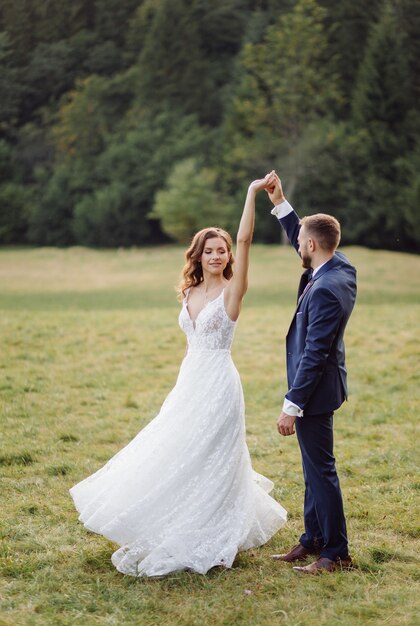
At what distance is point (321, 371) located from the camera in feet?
12.7

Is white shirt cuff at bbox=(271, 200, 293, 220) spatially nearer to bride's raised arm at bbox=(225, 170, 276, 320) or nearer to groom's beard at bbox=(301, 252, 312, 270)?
bride's raised arm at bbox=(225, 170, 276, 320)

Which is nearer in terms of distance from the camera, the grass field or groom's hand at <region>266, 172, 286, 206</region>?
the grass field

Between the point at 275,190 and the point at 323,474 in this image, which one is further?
the point at 275,190

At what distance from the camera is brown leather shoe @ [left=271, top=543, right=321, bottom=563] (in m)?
4.28

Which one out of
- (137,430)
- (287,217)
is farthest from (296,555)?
(137,430)

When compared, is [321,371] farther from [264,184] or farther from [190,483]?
[264,184]

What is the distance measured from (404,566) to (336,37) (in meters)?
43.6

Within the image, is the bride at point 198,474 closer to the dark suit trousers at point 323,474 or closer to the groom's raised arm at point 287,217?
the groom's raised arm at point 287,217

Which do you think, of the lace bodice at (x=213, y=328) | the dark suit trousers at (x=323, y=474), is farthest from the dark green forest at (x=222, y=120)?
the dark suit trousers at (x=323, y=474)

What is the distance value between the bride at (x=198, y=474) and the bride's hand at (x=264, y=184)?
0.01 metres

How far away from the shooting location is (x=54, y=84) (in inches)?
1379

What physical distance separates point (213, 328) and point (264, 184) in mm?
882

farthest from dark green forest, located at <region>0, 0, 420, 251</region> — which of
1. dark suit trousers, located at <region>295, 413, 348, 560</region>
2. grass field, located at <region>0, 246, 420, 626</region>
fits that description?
dark suit trousers, located at <region>295, 413, 348, 560</region>

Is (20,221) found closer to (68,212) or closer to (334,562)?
(68,212)
